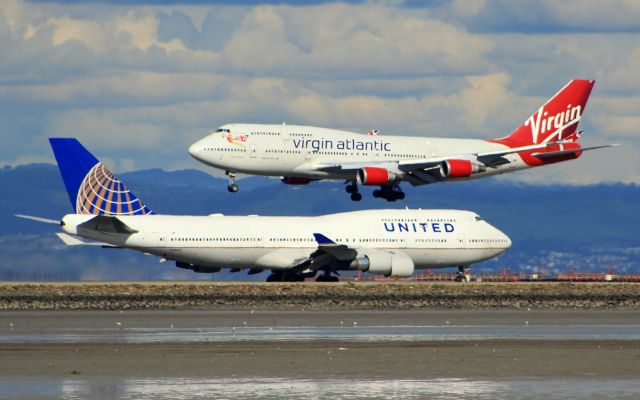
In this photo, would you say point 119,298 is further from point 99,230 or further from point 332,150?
point 332,150

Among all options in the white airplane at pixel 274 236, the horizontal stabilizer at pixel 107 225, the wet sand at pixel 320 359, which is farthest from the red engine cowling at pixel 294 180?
the wet sand at pixel 320 359

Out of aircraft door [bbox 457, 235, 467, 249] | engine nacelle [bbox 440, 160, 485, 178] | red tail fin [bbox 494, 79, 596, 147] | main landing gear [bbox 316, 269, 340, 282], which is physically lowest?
main landing gear [bbox 316, 269, 340, 282]

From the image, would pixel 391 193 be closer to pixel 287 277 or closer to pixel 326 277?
pixel 326 277

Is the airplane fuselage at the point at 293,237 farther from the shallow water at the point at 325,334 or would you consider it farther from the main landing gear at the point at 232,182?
the shallow water at the point at 325,334

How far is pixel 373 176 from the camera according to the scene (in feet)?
283

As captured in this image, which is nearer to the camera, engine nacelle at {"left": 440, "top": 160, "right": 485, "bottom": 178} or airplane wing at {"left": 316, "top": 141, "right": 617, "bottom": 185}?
airplane wing at {"left": 316, "top": 141, "right": 617, "bottom": 185}

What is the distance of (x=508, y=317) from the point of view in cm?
6241

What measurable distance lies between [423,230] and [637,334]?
1467 inches

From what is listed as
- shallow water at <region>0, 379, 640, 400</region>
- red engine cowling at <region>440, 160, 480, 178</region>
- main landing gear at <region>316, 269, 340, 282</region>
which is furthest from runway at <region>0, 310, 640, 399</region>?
red engine cowling at <region>440, 160, 480, 178</region>

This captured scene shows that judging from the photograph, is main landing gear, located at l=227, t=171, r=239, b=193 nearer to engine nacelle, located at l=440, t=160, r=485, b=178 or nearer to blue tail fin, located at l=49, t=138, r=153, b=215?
blue tail fin, located at l=49, t=138, r=153, b=215

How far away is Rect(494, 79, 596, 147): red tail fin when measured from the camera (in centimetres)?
9656

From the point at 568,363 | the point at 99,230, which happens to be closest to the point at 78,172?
the point at 99,230

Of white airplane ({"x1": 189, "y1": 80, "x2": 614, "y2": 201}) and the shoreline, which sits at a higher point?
white airplane ({"x1": 189, "y1": 80, "x2": 614, "y2": 201})

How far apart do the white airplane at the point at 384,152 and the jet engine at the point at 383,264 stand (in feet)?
14.1
